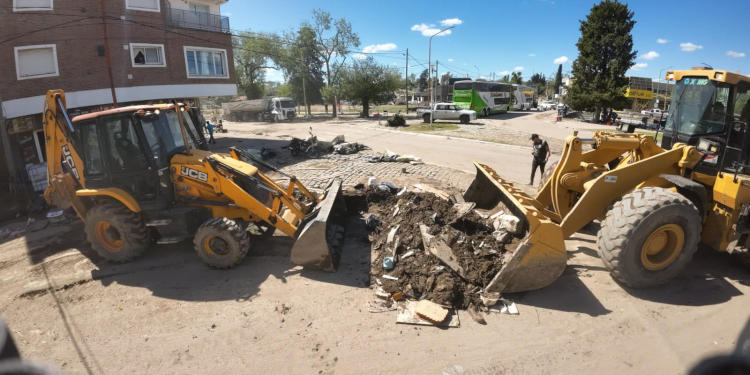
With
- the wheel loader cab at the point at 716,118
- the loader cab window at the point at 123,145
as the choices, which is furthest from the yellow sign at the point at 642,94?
the loader cab window at the point at 123,145

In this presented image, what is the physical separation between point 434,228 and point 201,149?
461 centimetres

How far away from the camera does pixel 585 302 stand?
5.04 m

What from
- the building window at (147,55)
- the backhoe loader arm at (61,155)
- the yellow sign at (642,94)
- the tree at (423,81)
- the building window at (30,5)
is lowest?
the backhoe loader arm at (61,155)

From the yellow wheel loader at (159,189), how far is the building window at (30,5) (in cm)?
1277

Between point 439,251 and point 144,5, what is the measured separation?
20.9m

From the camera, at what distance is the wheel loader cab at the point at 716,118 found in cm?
562

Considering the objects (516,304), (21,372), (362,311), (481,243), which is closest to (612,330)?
(516,304)

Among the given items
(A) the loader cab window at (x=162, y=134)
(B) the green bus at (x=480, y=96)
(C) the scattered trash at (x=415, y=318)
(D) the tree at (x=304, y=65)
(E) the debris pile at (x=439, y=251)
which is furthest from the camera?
(D) the tree at (x=304, y=65)

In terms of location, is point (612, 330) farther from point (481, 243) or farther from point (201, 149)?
point (201, 149)

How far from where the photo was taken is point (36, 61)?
1554 centimetres

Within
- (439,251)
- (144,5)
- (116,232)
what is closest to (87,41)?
(144,5)

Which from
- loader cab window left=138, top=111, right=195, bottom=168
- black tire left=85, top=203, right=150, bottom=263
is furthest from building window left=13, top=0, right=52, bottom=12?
black tire left=85, top=203, right=150, bottom=263

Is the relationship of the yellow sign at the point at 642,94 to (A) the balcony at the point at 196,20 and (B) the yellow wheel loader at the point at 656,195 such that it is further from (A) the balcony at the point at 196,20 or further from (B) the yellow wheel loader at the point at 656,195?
(B) the yellow wheel loader at the point at 656,195

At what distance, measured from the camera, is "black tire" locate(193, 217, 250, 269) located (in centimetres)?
603
